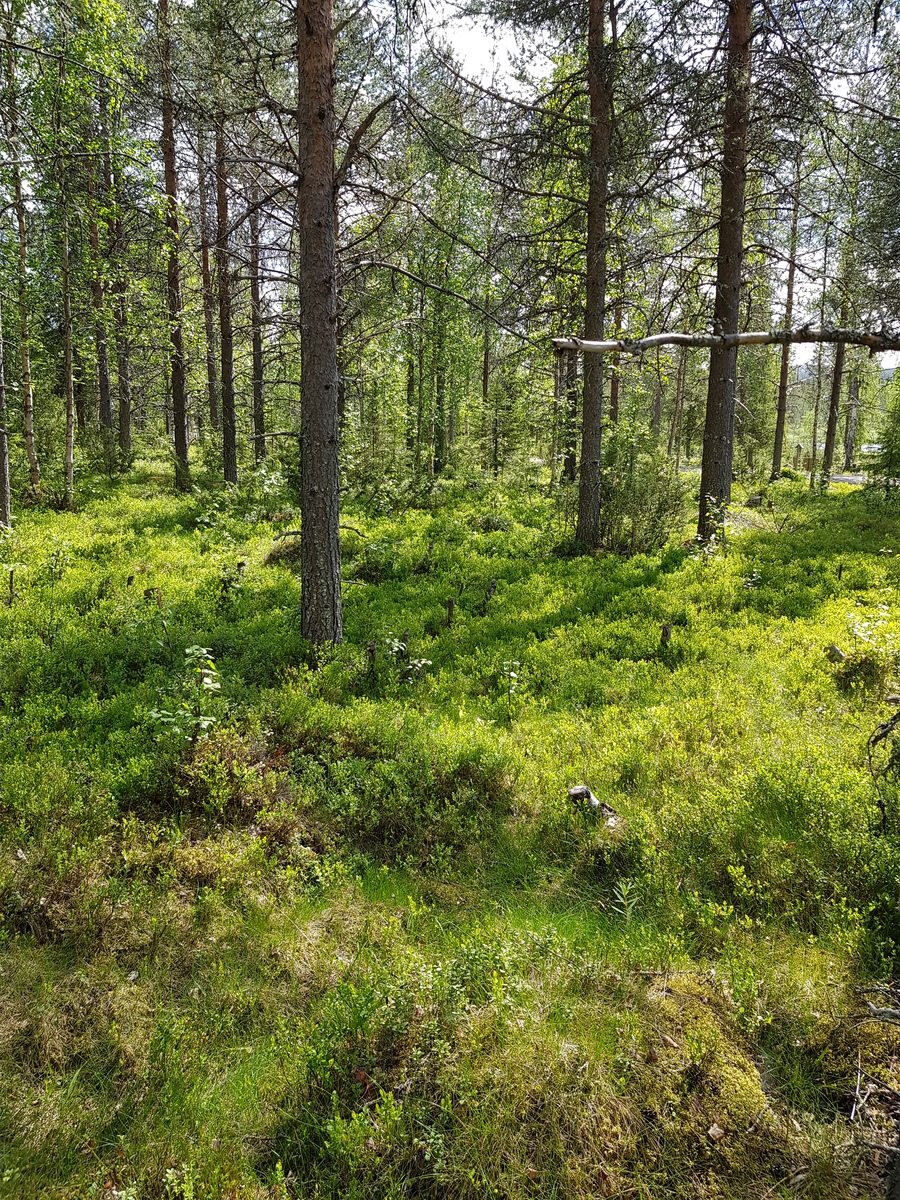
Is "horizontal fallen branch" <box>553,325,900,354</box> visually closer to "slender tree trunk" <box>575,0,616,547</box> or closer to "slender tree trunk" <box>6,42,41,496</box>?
"slender tree trunk" <box>575,0,616,547</box>

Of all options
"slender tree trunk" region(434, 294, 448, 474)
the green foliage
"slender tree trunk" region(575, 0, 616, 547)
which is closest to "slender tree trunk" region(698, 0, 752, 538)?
the green foliage

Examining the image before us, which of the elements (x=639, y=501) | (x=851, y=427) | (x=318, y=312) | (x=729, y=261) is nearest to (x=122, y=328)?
(x=318, y=312)

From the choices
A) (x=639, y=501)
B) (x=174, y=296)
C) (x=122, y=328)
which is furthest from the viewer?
(x=174, y=296)

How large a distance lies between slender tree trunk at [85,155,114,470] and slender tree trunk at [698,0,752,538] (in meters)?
9.94

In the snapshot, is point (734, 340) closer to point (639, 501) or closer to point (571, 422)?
point (639, 501)

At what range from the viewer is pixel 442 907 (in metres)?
3.97

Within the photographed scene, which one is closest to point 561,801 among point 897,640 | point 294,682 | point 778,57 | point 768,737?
point 768,737

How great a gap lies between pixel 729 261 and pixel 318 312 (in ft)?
26.0

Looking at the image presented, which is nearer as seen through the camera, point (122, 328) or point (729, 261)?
point (729, 261)

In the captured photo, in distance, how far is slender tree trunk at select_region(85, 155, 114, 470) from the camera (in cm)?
1241

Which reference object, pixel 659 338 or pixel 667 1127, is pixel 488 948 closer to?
pixel 667 1127

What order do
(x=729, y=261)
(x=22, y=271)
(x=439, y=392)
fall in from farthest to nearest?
(x=439, y=392) < (x=22, y=271) < (x=729, y=261)

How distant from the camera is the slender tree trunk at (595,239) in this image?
979 centimetres

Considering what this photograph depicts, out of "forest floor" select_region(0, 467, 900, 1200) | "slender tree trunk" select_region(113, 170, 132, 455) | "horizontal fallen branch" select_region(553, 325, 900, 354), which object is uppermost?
"slender tree trunk" select_region(113, 170, 132, 455)
